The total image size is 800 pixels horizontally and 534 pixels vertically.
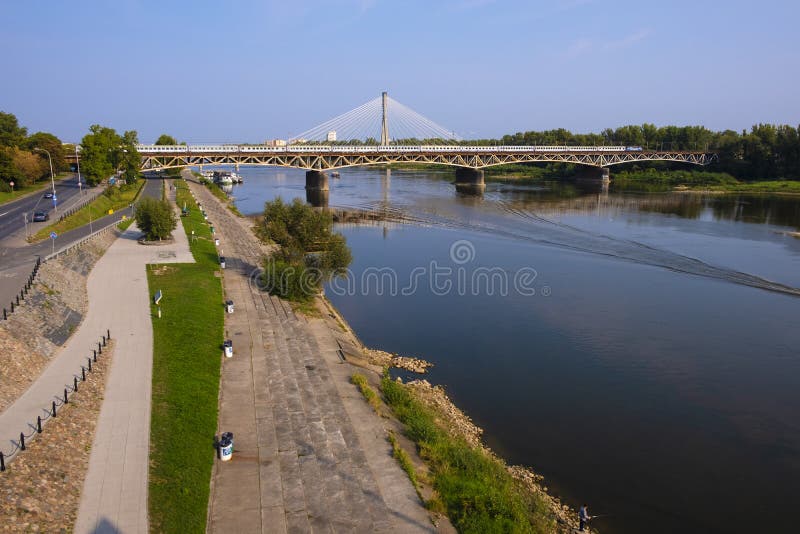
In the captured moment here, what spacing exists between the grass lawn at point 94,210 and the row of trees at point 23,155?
4744mm

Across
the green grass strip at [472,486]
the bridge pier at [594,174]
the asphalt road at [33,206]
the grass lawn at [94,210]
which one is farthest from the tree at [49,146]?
the bridge pier at [594,174]

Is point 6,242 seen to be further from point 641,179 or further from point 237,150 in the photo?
point 641,179

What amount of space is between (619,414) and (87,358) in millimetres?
16394

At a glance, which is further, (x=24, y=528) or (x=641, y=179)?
(x=641, y=179)

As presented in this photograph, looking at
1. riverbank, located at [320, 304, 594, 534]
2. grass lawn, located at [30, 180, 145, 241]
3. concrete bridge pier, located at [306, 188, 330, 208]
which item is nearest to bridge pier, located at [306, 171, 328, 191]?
concrete bridge pier, located at [306, 188, 330, 208]

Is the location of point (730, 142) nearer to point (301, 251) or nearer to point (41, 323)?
point (301, 251)

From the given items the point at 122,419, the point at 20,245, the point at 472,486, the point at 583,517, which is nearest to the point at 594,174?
the point at 20,245

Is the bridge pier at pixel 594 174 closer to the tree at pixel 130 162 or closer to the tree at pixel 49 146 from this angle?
the tree at pixel 130 162

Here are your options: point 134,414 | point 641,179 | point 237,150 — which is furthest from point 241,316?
point 641,179

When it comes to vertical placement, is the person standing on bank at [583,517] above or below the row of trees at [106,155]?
below

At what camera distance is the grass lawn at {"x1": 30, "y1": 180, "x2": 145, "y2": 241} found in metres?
31.5

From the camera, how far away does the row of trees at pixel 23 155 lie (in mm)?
44406

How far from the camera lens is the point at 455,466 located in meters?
13.2

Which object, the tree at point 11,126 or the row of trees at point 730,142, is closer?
the tree at point 11,126
